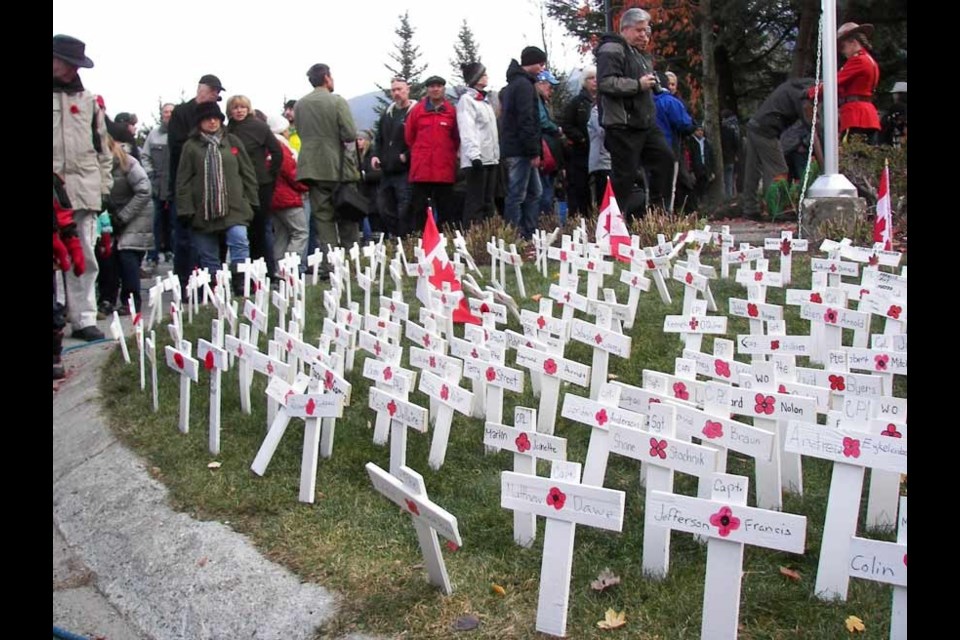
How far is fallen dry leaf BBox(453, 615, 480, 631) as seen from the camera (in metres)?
3.21

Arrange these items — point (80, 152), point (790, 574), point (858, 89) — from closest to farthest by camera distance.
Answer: point (790, 574) < point (80, 152) < point (858, 89)

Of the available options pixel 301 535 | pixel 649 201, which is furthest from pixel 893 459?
pixel 649 201

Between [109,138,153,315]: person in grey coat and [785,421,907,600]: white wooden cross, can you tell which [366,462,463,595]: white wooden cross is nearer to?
[785,421,907,600]: white wooden cross

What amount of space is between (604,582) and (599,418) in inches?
21.3

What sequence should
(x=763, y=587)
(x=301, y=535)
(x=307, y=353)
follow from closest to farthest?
(x=763, y=587)
(x=301, y=535)
(x=307, y=353)

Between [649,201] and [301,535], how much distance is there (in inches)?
281

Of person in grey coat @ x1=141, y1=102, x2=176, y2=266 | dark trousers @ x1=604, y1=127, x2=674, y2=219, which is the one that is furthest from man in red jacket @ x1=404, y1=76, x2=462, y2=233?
person in grey coat @ x1=141, y1=102, x2=176, y2=266

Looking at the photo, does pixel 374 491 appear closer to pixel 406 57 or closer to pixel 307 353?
pixel 307 353

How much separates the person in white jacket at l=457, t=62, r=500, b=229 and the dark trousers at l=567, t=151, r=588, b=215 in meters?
1.59

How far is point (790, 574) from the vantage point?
10.8 feet

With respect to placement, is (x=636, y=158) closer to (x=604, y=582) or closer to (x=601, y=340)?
(x=601, y=340)

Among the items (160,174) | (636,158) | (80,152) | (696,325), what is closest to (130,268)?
(160,174)

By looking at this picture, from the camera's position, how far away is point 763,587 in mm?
3217

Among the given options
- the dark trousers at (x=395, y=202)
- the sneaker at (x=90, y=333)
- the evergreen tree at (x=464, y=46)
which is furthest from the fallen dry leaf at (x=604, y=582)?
the evergreen tree at (x=464, y=46)
